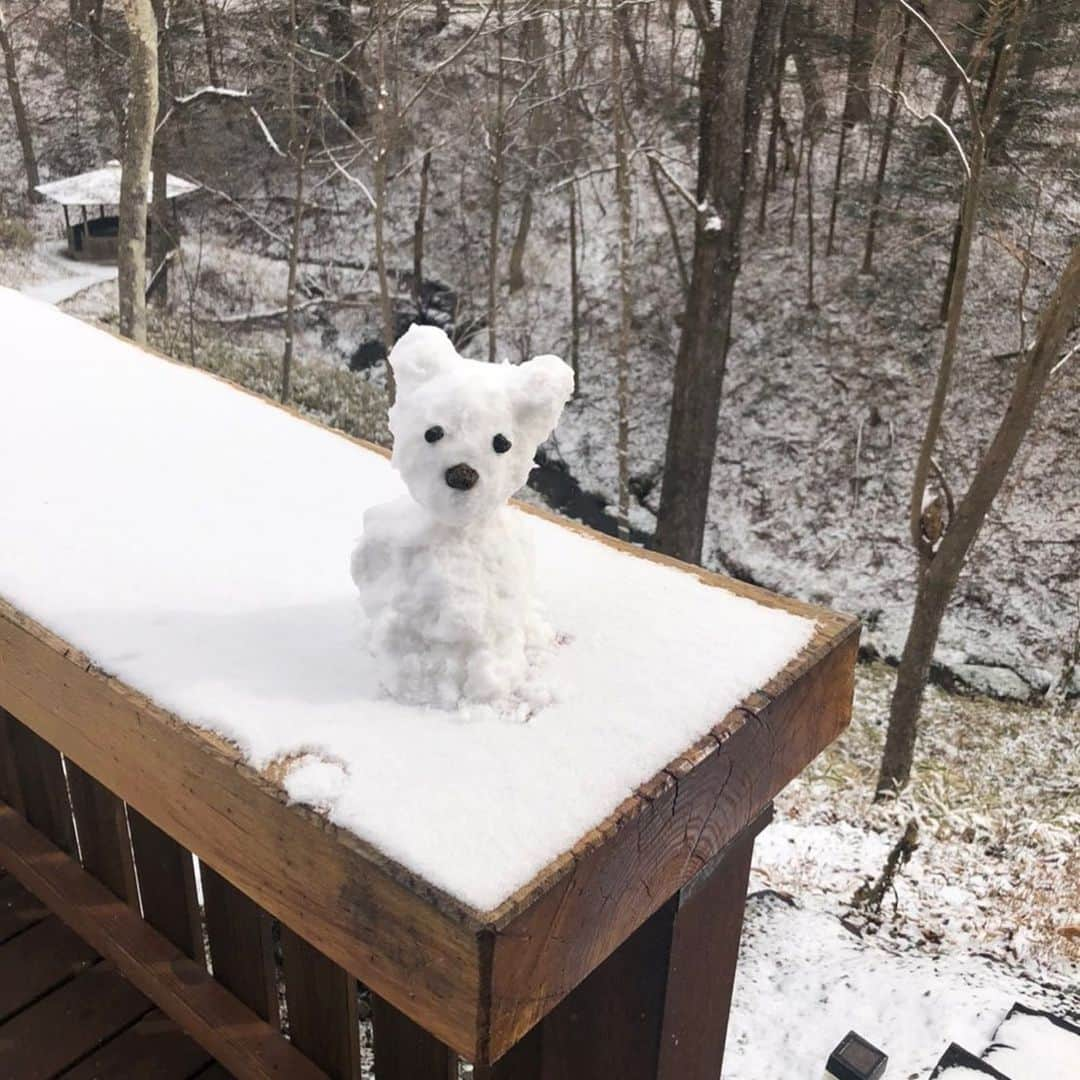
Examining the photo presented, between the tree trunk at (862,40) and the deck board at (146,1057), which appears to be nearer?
the deck board at (146,1057)

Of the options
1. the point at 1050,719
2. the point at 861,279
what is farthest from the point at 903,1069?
the point at 861,279

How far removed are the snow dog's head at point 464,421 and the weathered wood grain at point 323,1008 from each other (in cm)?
62

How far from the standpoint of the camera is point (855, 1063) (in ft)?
6.93

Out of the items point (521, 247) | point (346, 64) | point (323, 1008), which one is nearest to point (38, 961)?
point (323, 1008)

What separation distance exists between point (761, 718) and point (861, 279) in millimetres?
10575

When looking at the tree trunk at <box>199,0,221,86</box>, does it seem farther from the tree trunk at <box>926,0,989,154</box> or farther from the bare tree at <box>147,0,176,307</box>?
the tree trunk at <box>926,0,989,154</box>

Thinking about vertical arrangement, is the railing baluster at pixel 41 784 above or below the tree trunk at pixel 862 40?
below

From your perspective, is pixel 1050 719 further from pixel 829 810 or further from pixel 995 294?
pixel 995 294

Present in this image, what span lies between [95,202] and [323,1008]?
12.2 metres

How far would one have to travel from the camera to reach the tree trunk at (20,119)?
11915 mm

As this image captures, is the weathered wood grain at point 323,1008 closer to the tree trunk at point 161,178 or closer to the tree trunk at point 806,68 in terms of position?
the tree trunk at point 806,68

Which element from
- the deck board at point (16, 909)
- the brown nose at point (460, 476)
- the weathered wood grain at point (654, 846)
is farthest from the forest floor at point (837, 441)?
the brown nose at point (460, 476)

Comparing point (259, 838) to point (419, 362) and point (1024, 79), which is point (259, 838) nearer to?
point (419, 362)

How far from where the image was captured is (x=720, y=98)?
21.9ft
